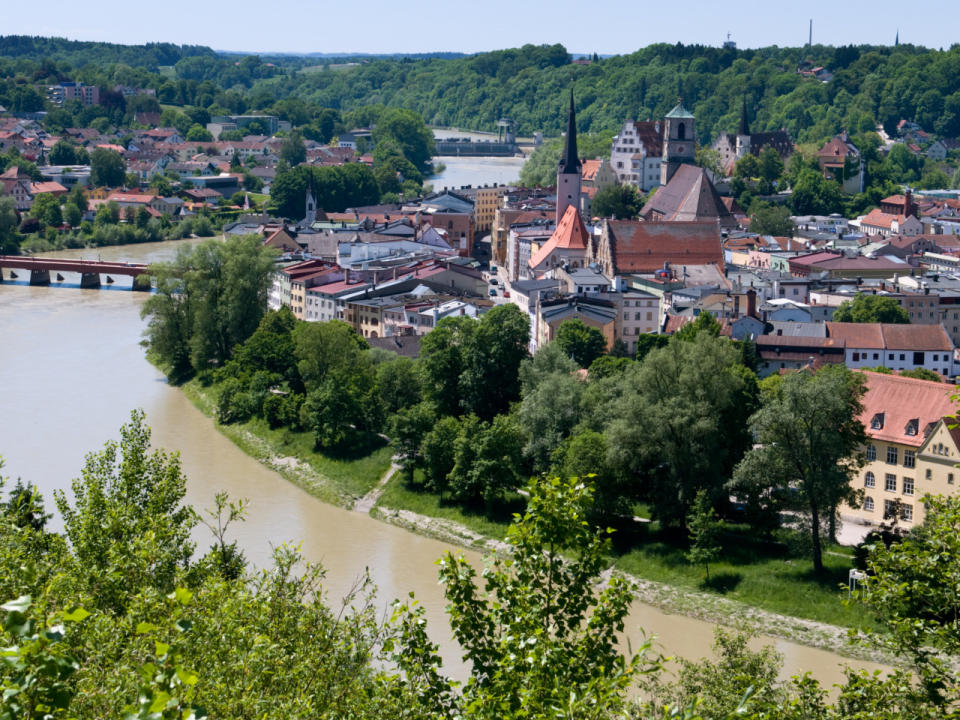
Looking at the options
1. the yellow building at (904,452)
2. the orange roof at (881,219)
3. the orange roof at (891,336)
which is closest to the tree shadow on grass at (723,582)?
the yellow building at (904,452)

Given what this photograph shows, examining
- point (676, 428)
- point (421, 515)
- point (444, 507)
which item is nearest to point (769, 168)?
point (444, 507)

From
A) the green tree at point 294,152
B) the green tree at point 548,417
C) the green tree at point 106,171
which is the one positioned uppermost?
the green tree at point 294,152

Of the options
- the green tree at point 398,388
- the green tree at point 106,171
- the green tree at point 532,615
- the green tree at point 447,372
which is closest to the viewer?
the green tree at point 532,615

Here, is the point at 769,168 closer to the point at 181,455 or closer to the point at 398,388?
the point at 398,388

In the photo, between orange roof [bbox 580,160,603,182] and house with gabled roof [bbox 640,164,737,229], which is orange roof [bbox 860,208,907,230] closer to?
house with gabled roof [bbox 640,164,737,229]

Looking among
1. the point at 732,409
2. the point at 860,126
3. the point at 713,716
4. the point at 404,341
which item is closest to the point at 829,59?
the point at 860,126

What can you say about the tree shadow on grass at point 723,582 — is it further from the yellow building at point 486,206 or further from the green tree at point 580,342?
the yellow building at point 486,206

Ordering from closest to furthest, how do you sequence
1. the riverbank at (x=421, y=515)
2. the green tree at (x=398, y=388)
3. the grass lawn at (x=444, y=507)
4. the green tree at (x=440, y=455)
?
the riverbank at (x=421, y=515) < the grass lawn at (x=444, y=507) < the green tree at (x=440, y=455) < the green tree at (x=398, y=388)
